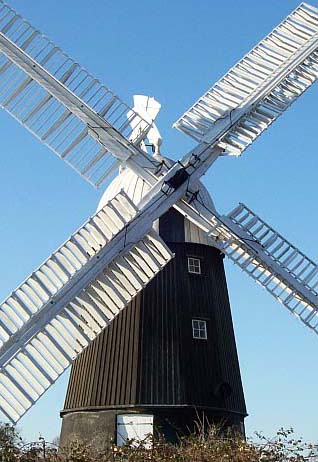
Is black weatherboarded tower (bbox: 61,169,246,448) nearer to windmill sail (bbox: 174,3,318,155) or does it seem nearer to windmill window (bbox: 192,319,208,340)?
windmill window (bbox: 192,319,208,340)

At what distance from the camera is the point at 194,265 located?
1354 cm

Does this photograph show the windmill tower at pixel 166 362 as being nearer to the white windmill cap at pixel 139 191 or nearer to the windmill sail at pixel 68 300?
the white windmill cap at pixel 139 191

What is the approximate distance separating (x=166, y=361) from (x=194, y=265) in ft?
7.55

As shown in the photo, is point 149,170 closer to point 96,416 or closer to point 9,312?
point 9,312

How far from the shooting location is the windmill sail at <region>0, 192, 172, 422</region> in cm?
830

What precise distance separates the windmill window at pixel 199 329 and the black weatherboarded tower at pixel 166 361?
0.05 feet

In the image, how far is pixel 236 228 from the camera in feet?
36.4

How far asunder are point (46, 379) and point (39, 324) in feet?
2.41

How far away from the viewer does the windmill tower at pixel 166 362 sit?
38.9ft

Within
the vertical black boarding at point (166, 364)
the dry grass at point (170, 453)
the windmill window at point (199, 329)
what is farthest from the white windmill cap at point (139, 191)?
the dry grass at point (170, 453)

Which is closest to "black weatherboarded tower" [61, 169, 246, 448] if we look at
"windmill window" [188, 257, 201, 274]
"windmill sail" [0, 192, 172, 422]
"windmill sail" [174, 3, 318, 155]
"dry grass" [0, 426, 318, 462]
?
"windmill window" [188, 257, 201, 274]

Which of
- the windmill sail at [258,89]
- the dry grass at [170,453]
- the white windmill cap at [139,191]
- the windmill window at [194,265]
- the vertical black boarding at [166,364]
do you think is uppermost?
the windmill sail at [258,89]

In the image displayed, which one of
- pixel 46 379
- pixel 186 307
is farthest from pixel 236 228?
pixel 46 379

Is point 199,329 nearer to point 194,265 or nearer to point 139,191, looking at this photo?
point 194,265
